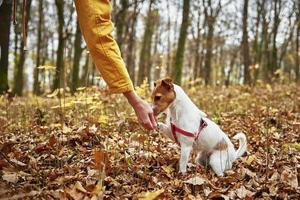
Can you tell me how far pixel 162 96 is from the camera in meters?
4.12

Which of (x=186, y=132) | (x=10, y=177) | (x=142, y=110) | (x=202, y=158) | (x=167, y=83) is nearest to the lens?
(x=142, y=110)

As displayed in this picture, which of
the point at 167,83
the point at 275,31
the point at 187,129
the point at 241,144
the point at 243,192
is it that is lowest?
the point at 243,192

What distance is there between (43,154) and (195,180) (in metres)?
1.87

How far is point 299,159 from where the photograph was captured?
15.5 feet

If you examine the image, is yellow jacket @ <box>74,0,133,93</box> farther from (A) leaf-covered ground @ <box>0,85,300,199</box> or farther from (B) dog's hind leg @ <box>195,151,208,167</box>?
(B) dog's hind leg @ <box>195,151,208,167</box>

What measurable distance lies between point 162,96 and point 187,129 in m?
0.45

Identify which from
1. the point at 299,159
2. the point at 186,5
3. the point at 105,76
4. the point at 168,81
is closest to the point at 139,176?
the point at 168,81

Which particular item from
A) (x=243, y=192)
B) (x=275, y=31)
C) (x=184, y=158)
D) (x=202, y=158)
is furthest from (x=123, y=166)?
(x=275, y=31)

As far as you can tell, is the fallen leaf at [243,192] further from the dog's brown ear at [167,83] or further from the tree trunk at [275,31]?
the tree trunk at [275,31]

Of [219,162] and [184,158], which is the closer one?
[184,158]

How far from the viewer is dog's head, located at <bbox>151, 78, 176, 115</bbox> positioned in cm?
411

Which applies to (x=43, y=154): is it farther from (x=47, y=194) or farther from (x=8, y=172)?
(x=47, y=194)

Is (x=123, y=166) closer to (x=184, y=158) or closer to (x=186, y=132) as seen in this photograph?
(x=184, y=158)

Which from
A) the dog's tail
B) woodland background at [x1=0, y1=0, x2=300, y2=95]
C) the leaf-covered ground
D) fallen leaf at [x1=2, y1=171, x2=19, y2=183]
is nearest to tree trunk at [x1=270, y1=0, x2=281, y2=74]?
woodland background at [x1=0, y1=0, x2=300, y2=95]
